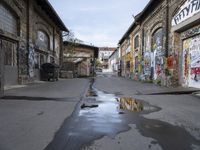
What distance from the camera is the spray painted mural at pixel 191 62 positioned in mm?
13836

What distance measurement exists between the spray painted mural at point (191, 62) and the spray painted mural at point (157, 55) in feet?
9.78

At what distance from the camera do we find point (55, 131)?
4.94 meters

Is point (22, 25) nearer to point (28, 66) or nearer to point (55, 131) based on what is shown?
point (28, 66)

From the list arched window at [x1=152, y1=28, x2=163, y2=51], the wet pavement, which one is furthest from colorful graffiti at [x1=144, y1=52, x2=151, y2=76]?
the wet pavement

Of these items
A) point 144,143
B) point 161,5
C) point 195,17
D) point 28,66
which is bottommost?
point 144,143

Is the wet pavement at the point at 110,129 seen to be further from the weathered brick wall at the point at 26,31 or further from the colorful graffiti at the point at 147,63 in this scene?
the colorful graffiti at the point at 147,63

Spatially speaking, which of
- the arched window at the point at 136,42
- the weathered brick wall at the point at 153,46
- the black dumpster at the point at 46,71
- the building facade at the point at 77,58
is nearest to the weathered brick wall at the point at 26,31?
the black dumpster at the point at 46,71

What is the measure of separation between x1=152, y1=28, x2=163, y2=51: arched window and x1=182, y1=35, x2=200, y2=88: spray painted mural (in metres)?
3.65

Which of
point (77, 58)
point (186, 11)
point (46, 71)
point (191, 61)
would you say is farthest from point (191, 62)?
point (77, 58)

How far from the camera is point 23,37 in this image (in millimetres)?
17188

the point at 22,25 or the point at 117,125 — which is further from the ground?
the point at 22,25

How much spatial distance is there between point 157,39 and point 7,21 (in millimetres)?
10633

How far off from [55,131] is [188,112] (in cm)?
376

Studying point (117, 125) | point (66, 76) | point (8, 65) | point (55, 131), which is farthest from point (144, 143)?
point (66, 76)
